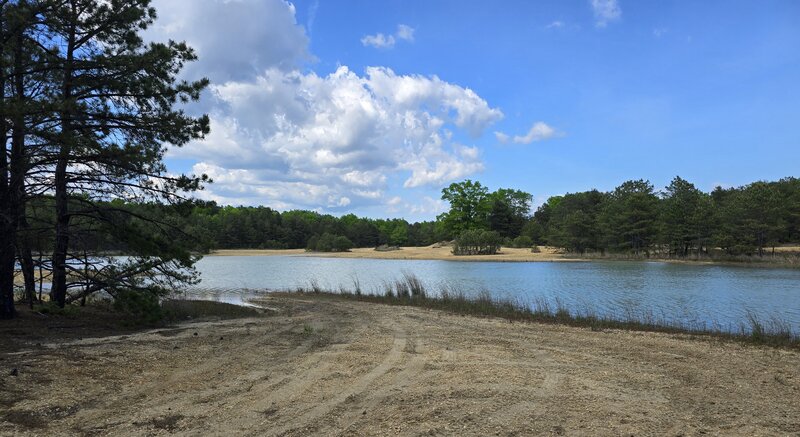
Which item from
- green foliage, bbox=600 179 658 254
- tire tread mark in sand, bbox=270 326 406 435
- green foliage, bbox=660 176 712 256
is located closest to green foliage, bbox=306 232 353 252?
green foliage, bbox=600 179 658 254

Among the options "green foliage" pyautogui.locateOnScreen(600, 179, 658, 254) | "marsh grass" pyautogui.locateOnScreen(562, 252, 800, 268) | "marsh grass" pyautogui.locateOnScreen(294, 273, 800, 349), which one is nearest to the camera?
"marsh grass" pyautogui.locateOnScreen(294, 273, 800, 349)

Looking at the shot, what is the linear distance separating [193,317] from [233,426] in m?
9.88

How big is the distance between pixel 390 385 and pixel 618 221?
61.8m

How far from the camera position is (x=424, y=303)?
18.0 metres

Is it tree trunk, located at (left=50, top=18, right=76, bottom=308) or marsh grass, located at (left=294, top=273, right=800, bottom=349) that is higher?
tree trunk, located at (left=50, top=18, right=76, bottom=308)

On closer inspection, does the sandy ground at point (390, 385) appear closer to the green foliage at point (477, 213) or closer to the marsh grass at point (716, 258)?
the marsh grass at point (716, 258)

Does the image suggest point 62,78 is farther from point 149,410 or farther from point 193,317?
point 149,410

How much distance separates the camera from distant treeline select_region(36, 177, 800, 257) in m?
50.6

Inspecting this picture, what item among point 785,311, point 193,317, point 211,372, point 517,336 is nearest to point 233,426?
point 211,372

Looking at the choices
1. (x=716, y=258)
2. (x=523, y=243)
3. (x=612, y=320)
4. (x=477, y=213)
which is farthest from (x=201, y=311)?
(x=477, y=213)

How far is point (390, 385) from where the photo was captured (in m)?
6.41

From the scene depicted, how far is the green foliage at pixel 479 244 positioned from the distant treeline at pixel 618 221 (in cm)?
616

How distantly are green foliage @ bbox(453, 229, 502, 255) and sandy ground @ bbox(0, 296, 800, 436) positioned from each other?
6567 centimetres

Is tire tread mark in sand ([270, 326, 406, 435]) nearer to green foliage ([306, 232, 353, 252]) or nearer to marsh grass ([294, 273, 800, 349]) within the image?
marsh grass ([294, 273, 800, 349])
